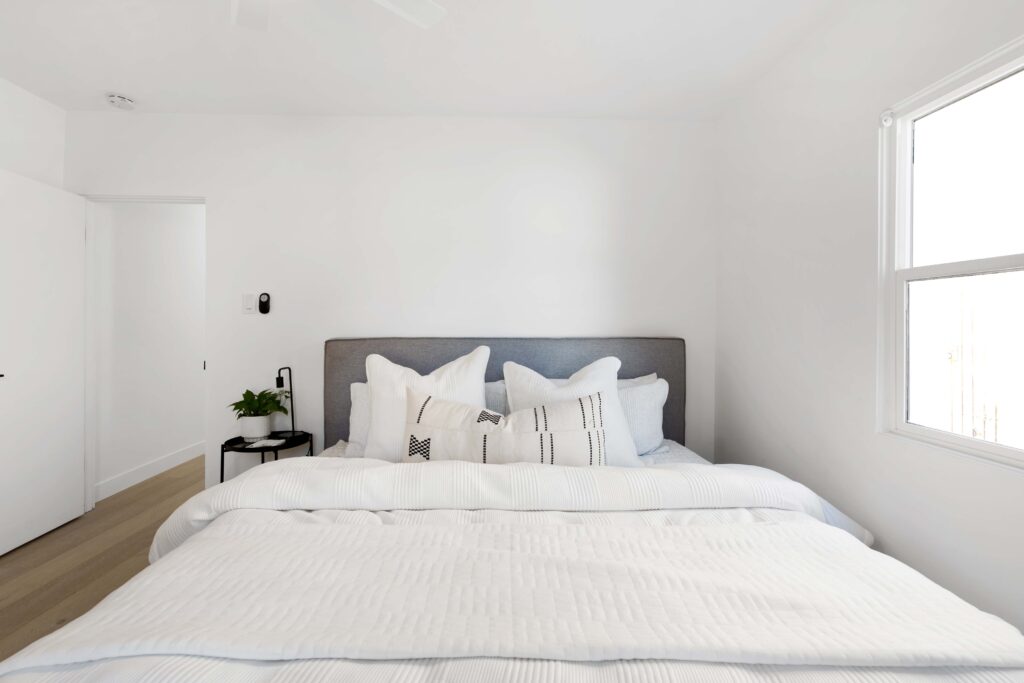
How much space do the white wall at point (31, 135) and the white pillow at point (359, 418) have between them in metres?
2.08

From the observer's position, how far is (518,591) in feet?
3.57

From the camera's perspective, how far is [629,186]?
2945mm

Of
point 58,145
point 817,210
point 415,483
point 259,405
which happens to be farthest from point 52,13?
point 817,210

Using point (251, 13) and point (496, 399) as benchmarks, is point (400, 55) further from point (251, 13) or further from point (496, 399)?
point (496, 399)

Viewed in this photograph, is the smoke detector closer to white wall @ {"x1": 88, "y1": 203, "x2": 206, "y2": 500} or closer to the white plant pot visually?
white wall @ {"x1": 88, "y1": 203, "x2": 206, "y2": 500}

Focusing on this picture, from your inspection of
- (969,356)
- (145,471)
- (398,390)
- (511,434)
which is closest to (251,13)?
(398,390)

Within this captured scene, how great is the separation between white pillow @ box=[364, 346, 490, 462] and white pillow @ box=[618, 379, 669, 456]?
0.70m

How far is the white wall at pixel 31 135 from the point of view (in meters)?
2.63

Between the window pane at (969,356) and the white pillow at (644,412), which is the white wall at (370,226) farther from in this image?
the window pane at (969,356)

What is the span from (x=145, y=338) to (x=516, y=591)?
13.0ft

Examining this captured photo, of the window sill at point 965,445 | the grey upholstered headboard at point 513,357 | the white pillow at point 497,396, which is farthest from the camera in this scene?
the grey upholstered headboard at point 513,357

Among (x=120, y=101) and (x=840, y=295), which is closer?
(x=840, y=295)

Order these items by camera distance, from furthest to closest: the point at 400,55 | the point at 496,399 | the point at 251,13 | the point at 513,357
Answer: the point at 513,357 < the point at 496,399 < the point at 400,55 < the point at 251,13

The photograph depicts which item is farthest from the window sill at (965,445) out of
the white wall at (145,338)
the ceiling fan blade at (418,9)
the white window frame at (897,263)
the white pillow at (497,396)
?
the white wall at (145,338)
